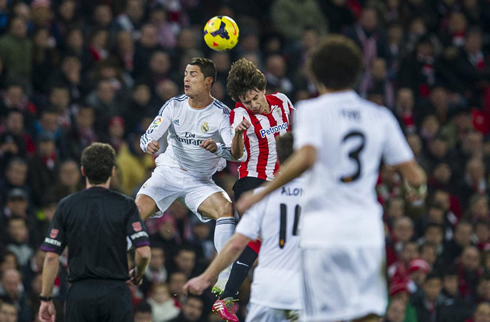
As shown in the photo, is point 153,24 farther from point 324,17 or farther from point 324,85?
point 324,85

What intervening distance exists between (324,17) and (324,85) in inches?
490

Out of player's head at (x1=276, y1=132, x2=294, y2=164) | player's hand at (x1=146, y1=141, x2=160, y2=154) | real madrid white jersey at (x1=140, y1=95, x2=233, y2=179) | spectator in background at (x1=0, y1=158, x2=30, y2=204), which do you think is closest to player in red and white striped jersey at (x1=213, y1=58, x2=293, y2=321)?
real madrid white jersey at (x1=140, y1=95, x2=233, y2=179)

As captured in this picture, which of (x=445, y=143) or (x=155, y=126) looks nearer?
(x=155, y=126)

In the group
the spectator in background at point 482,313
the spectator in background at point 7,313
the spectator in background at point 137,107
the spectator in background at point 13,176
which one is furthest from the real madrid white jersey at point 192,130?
the spectator in background at point 482,313

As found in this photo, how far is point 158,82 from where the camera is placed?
1528cm

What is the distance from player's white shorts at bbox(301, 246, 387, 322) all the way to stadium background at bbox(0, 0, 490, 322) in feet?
20.3

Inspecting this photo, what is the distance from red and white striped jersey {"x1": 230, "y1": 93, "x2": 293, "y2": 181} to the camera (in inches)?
358

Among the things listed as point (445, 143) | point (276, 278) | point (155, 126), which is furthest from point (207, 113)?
point (445, 143)

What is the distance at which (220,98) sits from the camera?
1490 cm

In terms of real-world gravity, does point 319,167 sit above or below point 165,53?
below

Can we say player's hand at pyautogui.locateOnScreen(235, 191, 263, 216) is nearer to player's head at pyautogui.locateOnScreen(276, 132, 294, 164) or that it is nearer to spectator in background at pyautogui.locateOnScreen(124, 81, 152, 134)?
player's head at pyautogui.locateOnScreen(276, 132, 294, 164)

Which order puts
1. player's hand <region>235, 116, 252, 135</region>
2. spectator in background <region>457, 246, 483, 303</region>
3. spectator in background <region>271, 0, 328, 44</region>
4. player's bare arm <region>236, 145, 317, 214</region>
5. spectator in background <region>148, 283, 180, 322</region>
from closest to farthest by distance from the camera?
player's bare arm <region>236, 145, 317, 214</region>
player's hand <region>235, 116, 252, 135</region>
spectator in background <region>148, 283, 180, 322</region>
spectator in background <region>457, 246, 483, 303</region>
spectator in background <region>271, 0, 328, 44</region>

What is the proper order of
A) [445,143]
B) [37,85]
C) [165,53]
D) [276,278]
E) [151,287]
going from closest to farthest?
[276,278]
[151,287]
[37,85]
[165,53]
[445,143]

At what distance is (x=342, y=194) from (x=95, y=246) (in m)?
2.34
